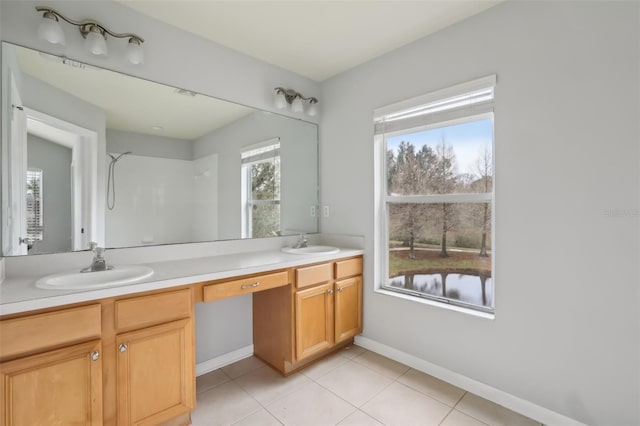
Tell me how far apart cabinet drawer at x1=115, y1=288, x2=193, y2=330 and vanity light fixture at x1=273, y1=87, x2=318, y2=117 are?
1.70 metres

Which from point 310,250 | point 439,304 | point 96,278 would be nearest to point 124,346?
point 96,278

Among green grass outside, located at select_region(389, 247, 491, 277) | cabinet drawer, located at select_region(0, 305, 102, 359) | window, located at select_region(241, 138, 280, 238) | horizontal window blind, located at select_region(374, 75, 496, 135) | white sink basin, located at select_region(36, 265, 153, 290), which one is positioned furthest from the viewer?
window, located at select_region(241, 138, 280, 238)

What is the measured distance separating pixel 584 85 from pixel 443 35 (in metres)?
0.93

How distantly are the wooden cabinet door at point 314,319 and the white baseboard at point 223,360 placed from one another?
1.91 feet

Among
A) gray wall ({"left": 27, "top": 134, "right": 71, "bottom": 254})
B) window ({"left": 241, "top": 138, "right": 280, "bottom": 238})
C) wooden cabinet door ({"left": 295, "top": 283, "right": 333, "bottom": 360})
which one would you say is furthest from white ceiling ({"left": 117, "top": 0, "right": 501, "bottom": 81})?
wooden cabinet door ({"left": 295, "top": 283, "right": 333, "bottom": 360})

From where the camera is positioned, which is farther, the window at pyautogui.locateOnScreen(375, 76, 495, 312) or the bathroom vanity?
the window at pyautogui.locateOnScreen(375, 76, 495, 312)

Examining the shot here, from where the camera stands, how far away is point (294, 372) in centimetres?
221

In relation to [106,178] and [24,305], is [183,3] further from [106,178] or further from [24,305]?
[24,305]

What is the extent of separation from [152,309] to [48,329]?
14.9 inches

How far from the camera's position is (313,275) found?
2.19m

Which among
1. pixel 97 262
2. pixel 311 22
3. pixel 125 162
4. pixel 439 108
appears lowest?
pixel 97 262

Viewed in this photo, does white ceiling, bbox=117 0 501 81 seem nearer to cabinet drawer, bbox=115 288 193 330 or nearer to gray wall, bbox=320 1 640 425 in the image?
gray wall, bbox=320 1 640 425

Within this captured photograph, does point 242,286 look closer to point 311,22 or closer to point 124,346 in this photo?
point 124,346

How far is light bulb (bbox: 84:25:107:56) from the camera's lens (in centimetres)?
168
